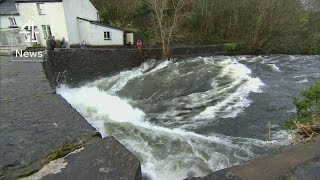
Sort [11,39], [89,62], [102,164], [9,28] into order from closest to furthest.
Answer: [102,164]
[89,62]
[11,39]
[9,28]

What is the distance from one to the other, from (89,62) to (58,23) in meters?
8.09

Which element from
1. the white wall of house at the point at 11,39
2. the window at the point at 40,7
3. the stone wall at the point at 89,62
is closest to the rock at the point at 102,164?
the stone wall at the point at 89,62

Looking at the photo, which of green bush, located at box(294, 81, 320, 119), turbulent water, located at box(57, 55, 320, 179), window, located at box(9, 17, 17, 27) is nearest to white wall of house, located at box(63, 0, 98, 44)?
window, located at box(9, 17, 17, 27)

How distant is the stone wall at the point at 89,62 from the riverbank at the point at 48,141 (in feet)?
35.1

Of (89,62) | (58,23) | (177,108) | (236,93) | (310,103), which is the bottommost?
(177,108)

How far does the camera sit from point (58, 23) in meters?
23.5

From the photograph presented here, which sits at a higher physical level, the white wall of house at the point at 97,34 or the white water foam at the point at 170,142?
the white wall of house at the point at 97,34

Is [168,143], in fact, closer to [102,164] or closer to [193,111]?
[193,111]

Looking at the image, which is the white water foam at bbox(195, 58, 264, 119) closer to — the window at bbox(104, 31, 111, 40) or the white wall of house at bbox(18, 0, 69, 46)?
the window at bbox(104, 31, 111, 40)

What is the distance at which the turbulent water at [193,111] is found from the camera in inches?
269

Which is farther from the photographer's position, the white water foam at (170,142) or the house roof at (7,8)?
the house roof at (7,8)

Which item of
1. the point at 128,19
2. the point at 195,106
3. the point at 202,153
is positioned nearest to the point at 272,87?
the point at 195,106

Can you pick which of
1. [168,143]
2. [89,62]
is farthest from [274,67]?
[168,143]

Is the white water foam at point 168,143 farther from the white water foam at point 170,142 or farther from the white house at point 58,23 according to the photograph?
the white house at point 58,23
